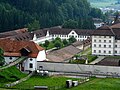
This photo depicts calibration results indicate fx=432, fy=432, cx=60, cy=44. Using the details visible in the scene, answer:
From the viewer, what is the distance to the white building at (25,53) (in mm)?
42188

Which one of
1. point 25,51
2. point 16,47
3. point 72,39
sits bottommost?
point 72,39

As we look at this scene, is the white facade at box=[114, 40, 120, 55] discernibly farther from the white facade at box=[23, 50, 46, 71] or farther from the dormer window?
the dormer window

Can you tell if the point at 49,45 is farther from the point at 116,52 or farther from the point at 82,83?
the point at 82,83

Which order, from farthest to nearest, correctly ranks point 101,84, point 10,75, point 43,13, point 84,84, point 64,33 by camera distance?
point 43,13, point 64,33, point 10,75, point 84,84, point 101,84

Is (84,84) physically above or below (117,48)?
below

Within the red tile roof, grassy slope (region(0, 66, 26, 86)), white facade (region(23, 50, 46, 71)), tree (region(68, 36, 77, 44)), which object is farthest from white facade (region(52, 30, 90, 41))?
grassy slope (region(0, 66, 26, 86))

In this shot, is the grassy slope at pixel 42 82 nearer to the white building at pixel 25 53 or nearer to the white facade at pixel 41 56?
the white building at pixel 25 53

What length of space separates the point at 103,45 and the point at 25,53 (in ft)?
→ 51.2

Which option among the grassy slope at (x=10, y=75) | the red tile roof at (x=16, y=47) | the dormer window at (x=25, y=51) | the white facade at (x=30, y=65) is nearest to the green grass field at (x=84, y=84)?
the grassy slope at (x=10, y=75)

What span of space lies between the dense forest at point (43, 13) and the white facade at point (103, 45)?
2248 cm

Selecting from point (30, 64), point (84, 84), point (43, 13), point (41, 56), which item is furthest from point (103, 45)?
point (43, 13)

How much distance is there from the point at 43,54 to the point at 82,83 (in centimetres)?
857

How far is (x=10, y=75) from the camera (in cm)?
3788

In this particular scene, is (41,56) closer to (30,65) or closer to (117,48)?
(30,65)
